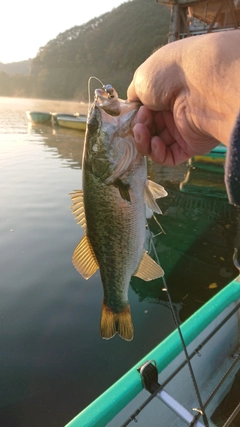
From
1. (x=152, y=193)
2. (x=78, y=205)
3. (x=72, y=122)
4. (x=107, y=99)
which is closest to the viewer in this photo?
(x=107, y=99)

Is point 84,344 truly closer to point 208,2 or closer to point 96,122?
point 96,122

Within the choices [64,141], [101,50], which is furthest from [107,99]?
[101,50]

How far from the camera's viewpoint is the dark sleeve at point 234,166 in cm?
101

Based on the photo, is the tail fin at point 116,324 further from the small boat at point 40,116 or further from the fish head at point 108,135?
the small boat at point 40,116

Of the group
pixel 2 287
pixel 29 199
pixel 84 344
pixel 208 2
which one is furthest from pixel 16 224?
pixel 208 2

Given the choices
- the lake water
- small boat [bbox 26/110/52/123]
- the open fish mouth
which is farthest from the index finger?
small boat [bbox 26/110/52/123]

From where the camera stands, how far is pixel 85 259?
2.15 metres

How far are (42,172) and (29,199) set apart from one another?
3.65m

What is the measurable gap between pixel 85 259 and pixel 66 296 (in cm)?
360

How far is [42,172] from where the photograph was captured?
13.2 meters

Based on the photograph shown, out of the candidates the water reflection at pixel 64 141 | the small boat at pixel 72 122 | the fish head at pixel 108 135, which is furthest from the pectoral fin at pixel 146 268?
Answer: the small boat at pixel 72 122

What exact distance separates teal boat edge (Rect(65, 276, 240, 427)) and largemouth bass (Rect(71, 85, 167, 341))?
56 cm

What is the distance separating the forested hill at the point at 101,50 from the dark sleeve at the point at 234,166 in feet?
204

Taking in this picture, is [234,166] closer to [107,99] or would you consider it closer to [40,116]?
[107,99]
